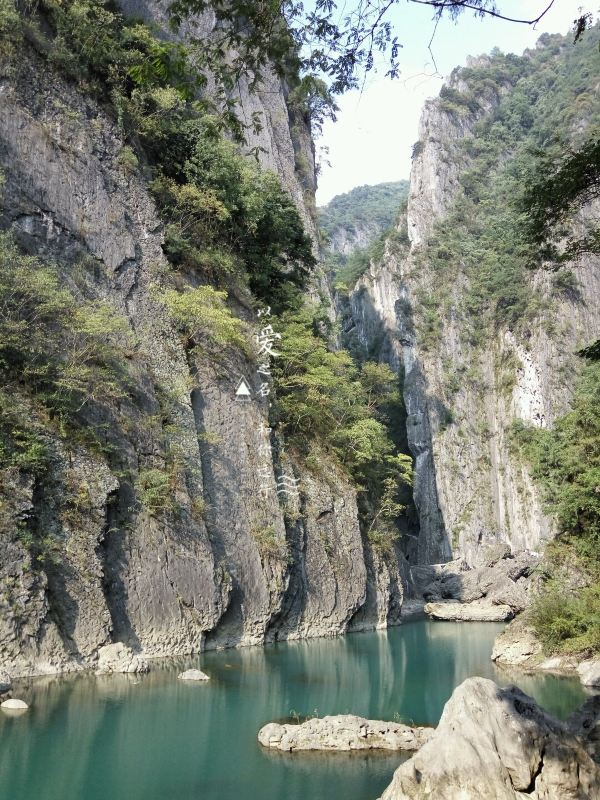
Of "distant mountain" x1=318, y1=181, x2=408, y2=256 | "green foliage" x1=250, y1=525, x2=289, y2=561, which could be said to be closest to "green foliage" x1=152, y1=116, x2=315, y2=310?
"green foliage" x1=250, y1=525, x2=289, y2=561

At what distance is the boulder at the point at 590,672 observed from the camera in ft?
43.9

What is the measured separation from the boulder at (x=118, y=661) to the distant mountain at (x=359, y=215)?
2979 inches

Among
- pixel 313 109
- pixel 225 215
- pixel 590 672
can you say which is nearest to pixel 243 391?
pixel 225 215

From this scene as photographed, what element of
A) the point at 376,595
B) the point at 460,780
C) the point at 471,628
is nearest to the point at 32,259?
the point at 460,780

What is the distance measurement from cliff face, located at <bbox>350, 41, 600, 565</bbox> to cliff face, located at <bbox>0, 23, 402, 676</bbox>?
75.9ft

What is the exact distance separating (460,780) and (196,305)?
13.6m

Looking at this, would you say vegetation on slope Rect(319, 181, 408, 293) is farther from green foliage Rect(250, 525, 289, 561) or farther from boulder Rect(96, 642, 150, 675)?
boulder Rect(96, 642, 150, 675)

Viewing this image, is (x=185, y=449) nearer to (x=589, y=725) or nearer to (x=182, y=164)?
(x=182, y=164)

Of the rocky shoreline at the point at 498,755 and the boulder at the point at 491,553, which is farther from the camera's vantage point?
the boulder at the point at 491,553

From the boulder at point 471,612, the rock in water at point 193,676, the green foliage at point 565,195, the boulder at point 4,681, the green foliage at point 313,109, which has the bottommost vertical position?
the boulder at point 471,612

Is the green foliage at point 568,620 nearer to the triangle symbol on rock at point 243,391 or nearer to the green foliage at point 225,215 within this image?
the triangle symbol on rock at point 243,391

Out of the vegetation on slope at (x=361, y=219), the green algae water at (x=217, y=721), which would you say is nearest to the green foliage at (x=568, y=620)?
the green algae water at (x=217, y=721)

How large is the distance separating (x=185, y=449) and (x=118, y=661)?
5.29 m

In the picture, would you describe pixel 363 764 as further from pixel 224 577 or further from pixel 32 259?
pixel 32 259
